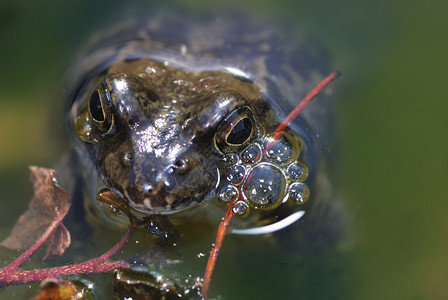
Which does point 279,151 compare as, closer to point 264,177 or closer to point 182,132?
point 264,177

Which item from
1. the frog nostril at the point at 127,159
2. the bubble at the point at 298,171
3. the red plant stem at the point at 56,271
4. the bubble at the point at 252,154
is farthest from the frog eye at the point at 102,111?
the bubble at the point at 298,171

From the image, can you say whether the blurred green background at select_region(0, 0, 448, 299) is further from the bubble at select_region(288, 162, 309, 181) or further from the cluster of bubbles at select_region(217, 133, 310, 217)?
the cluster of bubbles at select_region(217, 133, 310, 217)

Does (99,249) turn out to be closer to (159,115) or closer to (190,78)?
(159,115)

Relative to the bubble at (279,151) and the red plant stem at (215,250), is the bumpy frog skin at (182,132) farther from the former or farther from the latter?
the red plant stem at (215,250)

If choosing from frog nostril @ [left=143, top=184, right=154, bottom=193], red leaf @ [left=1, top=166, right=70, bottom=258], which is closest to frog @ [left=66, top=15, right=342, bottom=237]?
frog nostril @ [left=143, top=184, right=154, bottom=193]

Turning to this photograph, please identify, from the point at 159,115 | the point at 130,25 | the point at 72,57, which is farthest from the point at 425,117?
the point at 72,57
